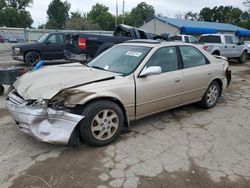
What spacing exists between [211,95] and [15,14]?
221 feet

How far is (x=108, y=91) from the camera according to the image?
149 inches

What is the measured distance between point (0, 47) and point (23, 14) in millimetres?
47160

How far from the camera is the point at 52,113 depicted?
343 cm

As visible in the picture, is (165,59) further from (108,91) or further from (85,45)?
(85,45)

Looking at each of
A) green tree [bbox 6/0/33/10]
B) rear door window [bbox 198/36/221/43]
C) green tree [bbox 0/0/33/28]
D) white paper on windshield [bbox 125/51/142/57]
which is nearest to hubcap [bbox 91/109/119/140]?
white paper on windshield [bbox 125/51/142/57]

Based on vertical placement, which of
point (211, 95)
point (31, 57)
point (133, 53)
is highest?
point (133, 53)

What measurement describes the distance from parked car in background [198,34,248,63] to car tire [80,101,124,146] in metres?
11.2

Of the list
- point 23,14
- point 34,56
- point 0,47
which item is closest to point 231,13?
point 23,14

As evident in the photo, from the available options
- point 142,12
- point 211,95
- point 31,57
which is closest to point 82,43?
point 31,57

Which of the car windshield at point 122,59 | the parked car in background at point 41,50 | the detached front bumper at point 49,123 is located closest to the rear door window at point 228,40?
the parked car in background at point 41,50

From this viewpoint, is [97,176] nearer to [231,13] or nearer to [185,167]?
[185,167]

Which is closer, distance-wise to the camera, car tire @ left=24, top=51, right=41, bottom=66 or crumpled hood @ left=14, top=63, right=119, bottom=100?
crumpled hood @ left=14, top=63, right=119, bottom=100

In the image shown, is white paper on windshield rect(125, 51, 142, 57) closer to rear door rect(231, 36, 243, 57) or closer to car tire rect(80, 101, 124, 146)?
car tire rect(80, 101, 124, 146)

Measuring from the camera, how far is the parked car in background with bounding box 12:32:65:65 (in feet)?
41.5
